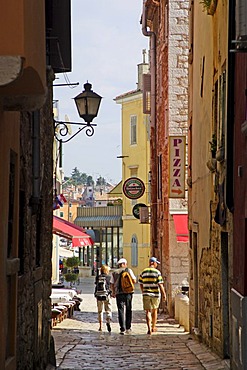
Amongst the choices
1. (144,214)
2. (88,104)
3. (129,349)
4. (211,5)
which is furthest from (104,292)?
(144,214)

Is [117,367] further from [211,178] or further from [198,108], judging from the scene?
[198,108]

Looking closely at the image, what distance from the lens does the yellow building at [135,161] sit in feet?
165

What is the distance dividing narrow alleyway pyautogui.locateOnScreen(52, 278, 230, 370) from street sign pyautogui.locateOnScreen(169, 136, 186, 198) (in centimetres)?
363

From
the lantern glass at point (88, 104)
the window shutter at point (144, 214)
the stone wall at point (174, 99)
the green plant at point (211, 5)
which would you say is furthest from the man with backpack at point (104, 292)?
the window shutter at point (144, 214)

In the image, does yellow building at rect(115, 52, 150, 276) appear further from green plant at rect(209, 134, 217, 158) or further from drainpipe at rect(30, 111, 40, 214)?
drainpipe at rect(30, 111, 40, 214)

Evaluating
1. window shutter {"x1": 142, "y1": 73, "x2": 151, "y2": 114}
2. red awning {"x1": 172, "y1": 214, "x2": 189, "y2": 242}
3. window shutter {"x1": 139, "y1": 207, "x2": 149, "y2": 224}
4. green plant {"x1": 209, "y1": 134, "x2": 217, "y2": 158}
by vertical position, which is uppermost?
window shutter {"x1": 142, "y1": 73, "x2": 151, "y2": 114}

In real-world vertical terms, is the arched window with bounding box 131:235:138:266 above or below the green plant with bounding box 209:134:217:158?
below

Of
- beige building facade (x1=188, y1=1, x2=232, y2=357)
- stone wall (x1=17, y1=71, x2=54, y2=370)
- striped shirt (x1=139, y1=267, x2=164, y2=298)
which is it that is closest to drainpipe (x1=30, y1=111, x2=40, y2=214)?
stone wall (x1=17, y1=71, x2=54, y2=370)

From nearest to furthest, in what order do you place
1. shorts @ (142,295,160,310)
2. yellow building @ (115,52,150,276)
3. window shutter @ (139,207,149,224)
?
shorts @ (142,295,160,310), window shutter @ (139,207,149,224), yellow building @ (115,52,150,276)

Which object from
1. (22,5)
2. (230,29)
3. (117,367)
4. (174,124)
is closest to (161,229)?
(174,124)

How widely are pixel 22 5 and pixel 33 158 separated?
4.43 meters

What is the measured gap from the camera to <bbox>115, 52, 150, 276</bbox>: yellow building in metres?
50.2

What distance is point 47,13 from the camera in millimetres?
11828

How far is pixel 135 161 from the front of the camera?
5112 cm
